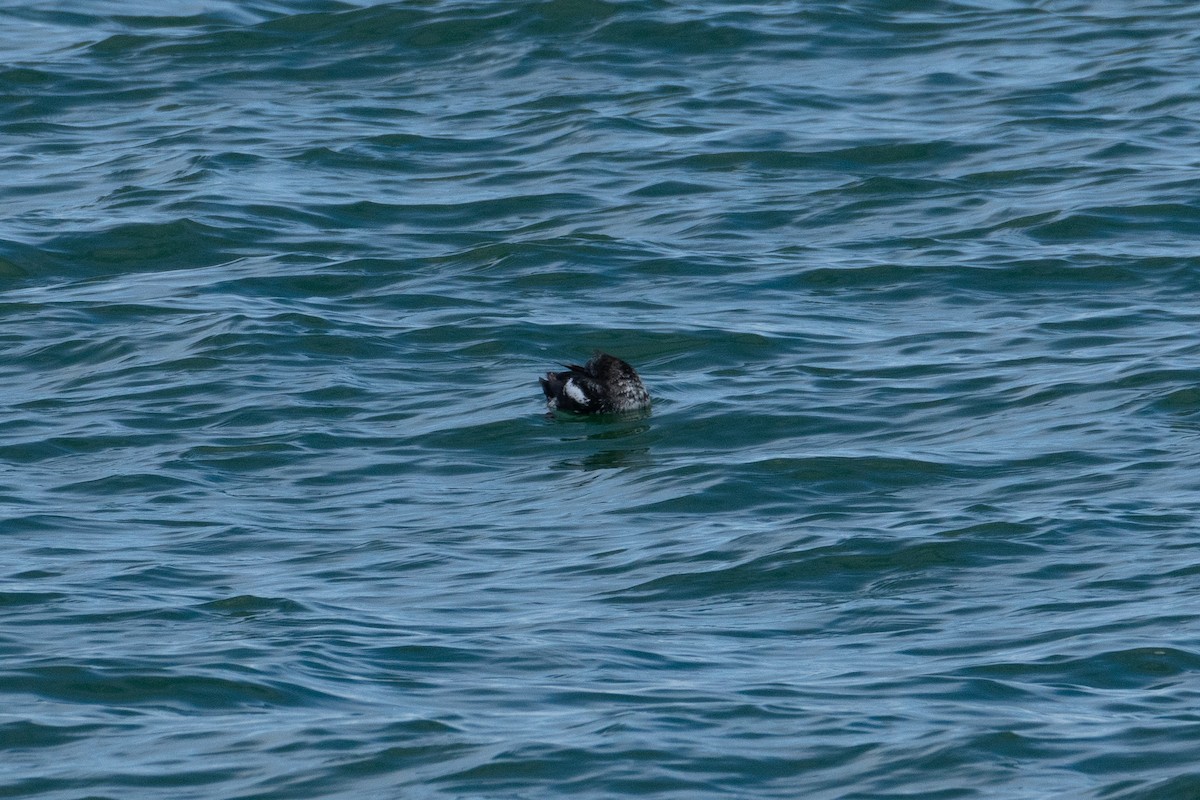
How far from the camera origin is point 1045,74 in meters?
20.9

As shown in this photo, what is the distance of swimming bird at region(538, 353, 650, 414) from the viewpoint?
484 inches

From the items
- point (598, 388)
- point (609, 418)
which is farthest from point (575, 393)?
point (609, 418)

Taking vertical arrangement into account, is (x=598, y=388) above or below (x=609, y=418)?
above

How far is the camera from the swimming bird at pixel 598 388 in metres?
12.3

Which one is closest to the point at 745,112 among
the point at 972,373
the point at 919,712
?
the point at 972,373

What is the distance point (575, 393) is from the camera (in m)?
12.3

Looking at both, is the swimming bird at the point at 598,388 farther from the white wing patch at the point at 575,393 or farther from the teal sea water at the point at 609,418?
the teal sea water at the point at 609,418

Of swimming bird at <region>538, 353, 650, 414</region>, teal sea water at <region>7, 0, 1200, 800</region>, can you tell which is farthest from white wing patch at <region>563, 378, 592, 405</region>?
teal sea water at <region>7, 0, 1200, 800</region>

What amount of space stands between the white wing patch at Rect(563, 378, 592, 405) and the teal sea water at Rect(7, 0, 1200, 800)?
183 mm

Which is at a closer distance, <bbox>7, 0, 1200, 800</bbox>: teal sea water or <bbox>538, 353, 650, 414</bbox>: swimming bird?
<bbox>7, 0, 1200, 800</bbox>: teal sea water

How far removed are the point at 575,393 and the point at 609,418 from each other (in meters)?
0.25

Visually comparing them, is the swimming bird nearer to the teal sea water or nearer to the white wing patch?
the white wing patch

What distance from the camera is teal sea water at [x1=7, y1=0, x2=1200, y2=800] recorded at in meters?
7.60

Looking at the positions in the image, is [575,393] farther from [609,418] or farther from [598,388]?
[609,418]
